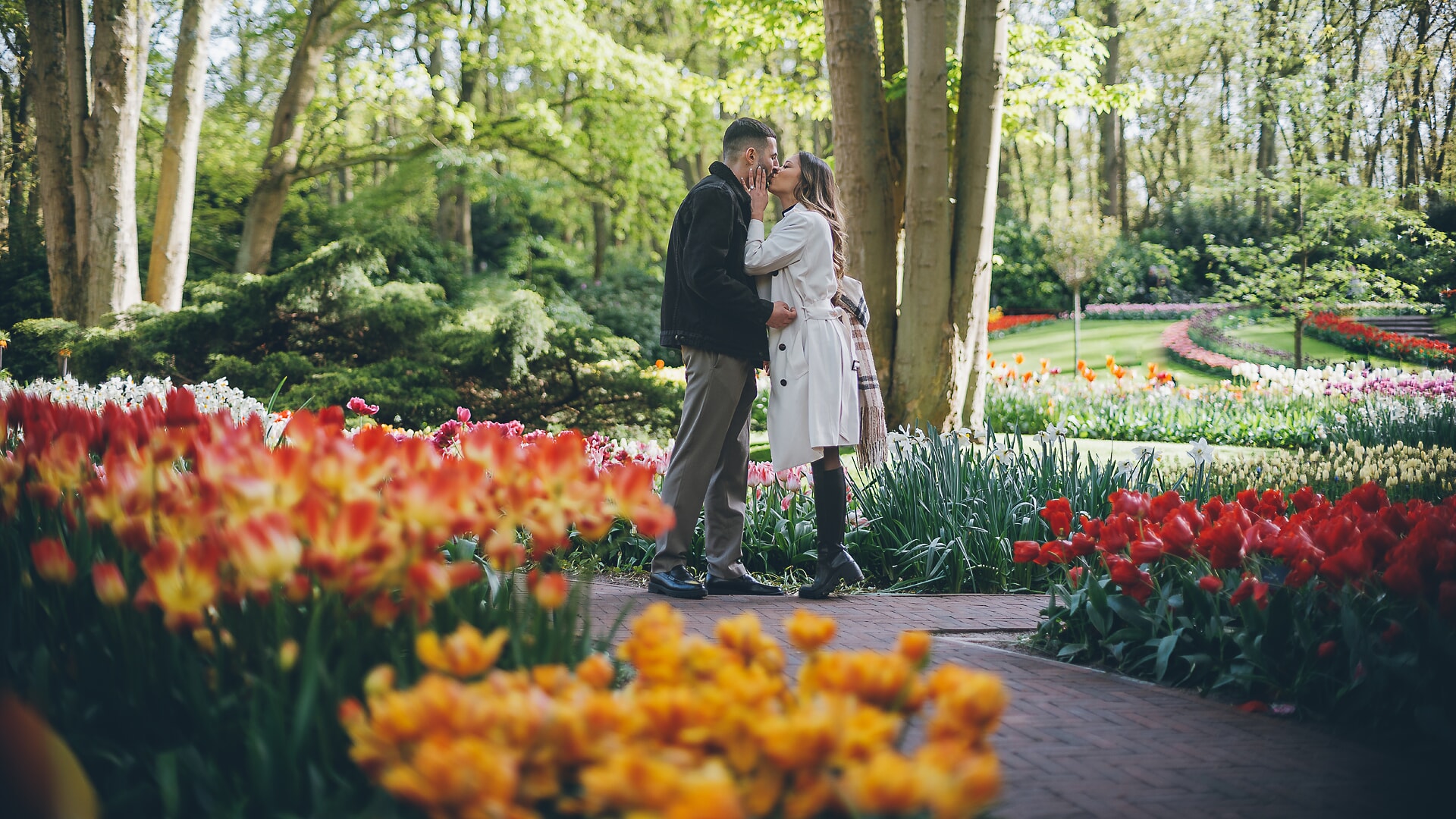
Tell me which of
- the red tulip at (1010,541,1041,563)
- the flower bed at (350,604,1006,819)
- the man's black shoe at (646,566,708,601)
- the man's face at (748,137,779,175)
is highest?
the man's face at (748,137,779,175)

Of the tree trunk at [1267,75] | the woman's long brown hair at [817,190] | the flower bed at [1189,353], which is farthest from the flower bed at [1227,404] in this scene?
the woman's long brown hair at [817,190]

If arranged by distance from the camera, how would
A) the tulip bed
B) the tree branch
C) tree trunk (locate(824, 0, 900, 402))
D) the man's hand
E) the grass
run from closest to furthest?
the tulip bed → the man's hand → tree trunk (locate(824, 0, 900, 402)) → the tree branch → the grass

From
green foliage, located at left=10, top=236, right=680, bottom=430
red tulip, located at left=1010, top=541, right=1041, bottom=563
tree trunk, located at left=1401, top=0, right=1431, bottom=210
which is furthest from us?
tree trunk, located at left=1401, top=0, right=1431, bottom=210

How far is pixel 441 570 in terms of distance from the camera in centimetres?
171

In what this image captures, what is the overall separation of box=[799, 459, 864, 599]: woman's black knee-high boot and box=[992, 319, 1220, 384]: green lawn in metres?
15.7

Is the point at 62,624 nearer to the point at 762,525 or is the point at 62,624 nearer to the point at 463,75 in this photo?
the point at 762,525

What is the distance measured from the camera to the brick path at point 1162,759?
7.22 ft

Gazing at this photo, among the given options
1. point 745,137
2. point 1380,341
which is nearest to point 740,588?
point 745,137

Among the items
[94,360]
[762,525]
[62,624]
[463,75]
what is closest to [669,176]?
[463,75]

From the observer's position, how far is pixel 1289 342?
23.2m

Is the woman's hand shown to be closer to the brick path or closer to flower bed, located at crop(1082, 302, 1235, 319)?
the brick path

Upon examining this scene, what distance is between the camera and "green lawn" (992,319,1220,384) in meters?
21.5

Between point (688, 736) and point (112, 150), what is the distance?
1213 cm

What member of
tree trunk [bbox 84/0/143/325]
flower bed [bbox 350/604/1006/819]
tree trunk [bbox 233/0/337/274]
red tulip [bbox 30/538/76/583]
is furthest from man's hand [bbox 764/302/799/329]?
tree trunk [bbox 233/0/337/274]
